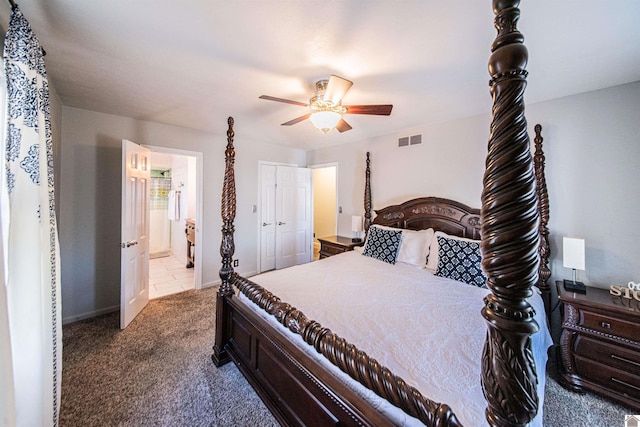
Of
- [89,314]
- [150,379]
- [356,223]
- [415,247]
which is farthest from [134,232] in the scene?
[415,247]

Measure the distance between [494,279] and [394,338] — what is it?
37.4 inches

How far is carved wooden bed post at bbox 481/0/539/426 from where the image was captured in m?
0.62

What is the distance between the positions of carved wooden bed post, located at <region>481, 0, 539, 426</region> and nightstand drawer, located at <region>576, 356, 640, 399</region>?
205 cm

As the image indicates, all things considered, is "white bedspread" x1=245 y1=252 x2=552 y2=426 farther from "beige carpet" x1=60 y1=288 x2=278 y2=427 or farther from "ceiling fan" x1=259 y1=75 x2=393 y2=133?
"ceiling fan" x1=259 y1=75 x2=393 y2=133

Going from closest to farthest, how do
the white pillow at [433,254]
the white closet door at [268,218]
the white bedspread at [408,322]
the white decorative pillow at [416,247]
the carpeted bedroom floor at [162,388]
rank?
1. the white bedspread at [408,322]
2. the carpeted bedroom floor at [162,388]
3. the white pillow at [433,254]
4. the white decorative pillow at [416,247]
5. the white closet door at [268,218]

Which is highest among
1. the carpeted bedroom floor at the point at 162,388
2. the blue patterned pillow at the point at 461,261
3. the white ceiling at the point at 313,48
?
the white ceiling at the point at 313,48

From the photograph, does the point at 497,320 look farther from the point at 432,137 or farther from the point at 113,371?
the point at 432,137

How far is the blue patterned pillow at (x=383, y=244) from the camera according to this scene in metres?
2.92

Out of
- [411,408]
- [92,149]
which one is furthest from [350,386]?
[92,149]

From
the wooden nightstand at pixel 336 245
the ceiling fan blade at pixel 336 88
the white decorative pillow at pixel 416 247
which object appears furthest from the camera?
the wooden nightstand at pixel 336 245

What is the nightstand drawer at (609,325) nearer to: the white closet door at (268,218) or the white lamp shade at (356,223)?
the white lamp shade at (356,223)

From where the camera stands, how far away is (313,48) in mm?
1687

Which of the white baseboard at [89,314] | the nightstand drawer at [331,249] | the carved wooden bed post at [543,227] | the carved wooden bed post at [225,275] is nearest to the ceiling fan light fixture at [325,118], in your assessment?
the carved wooden bed post at [225,275]

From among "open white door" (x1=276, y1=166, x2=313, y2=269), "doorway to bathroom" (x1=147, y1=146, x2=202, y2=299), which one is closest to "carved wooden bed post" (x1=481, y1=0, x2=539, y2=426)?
"doorway to bathroom" (x1=147, y1=146, x2=202, y2=299)
